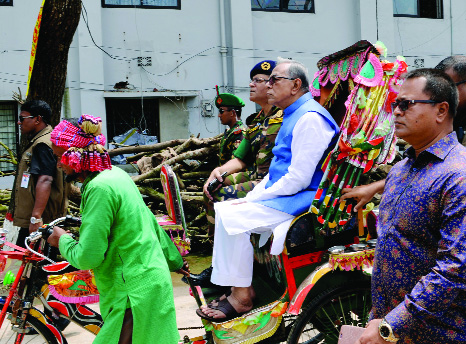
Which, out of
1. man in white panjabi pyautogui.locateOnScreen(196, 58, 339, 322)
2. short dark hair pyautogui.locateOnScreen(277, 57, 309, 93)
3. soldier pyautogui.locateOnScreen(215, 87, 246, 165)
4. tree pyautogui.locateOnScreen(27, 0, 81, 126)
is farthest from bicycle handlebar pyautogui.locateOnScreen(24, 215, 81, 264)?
tree pyautogui.locateOnScreen(27, 0, 81, 126)

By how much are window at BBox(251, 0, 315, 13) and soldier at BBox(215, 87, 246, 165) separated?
918 cm

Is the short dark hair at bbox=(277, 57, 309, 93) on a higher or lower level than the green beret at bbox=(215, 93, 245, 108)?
higher

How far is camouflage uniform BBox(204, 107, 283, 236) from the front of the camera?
447 centimetres

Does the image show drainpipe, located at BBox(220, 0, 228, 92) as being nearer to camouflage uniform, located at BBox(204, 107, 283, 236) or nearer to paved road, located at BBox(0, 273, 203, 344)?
paved road, located at BBox(0, 273, 203, 344)

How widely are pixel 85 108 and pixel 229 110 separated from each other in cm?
772

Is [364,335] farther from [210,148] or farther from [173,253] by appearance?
[210,148]

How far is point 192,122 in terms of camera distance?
45.4 ft

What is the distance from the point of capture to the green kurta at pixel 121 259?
286 cm

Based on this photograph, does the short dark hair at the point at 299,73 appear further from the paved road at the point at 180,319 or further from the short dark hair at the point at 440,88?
the paved road at the point at 180,319

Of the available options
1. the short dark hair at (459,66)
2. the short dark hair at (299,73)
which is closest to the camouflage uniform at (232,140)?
the short dark hair at (299,73)

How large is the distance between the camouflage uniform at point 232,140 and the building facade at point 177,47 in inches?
308

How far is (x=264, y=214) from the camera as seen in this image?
3500 mm

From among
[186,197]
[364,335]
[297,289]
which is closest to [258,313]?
[297,289]

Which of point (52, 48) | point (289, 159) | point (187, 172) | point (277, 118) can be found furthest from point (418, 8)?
point (289, 159)
